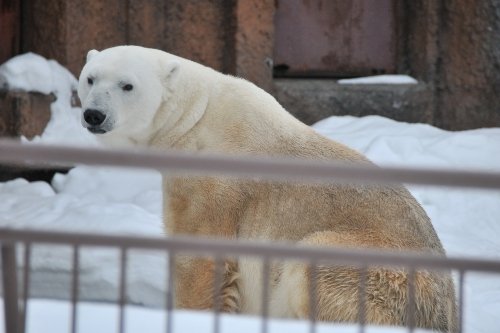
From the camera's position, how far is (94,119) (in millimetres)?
3744

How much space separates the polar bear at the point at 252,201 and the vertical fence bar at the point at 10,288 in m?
1.37

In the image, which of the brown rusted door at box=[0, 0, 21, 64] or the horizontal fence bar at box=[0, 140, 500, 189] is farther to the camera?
the brown rusted door at box=[0, 0, 21, 64]

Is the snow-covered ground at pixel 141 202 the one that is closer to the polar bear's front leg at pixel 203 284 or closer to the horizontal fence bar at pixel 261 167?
the polar bear's front leg at pixel 203 284

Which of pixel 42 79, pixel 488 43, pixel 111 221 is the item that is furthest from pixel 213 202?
pixel 488 43

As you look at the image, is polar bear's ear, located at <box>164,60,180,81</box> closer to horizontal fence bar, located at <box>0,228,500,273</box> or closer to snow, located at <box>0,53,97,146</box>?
horizontal fence bar, located at <box>0,228,500,273</box>

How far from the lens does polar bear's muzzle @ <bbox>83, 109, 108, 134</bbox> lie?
147 inches

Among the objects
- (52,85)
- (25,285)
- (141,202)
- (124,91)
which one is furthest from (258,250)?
(52,85)

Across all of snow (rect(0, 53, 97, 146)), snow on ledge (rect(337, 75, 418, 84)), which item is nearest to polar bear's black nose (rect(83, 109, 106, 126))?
snow (rect(0, 53, 97, 146))

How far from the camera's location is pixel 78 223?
17.4 ft

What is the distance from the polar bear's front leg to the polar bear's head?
57 centimetres

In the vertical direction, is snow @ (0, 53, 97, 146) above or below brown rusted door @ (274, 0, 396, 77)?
below

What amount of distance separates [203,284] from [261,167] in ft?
6.67

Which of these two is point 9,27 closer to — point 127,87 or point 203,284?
point 127,87

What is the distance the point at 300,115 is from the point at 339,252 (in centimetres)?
477
